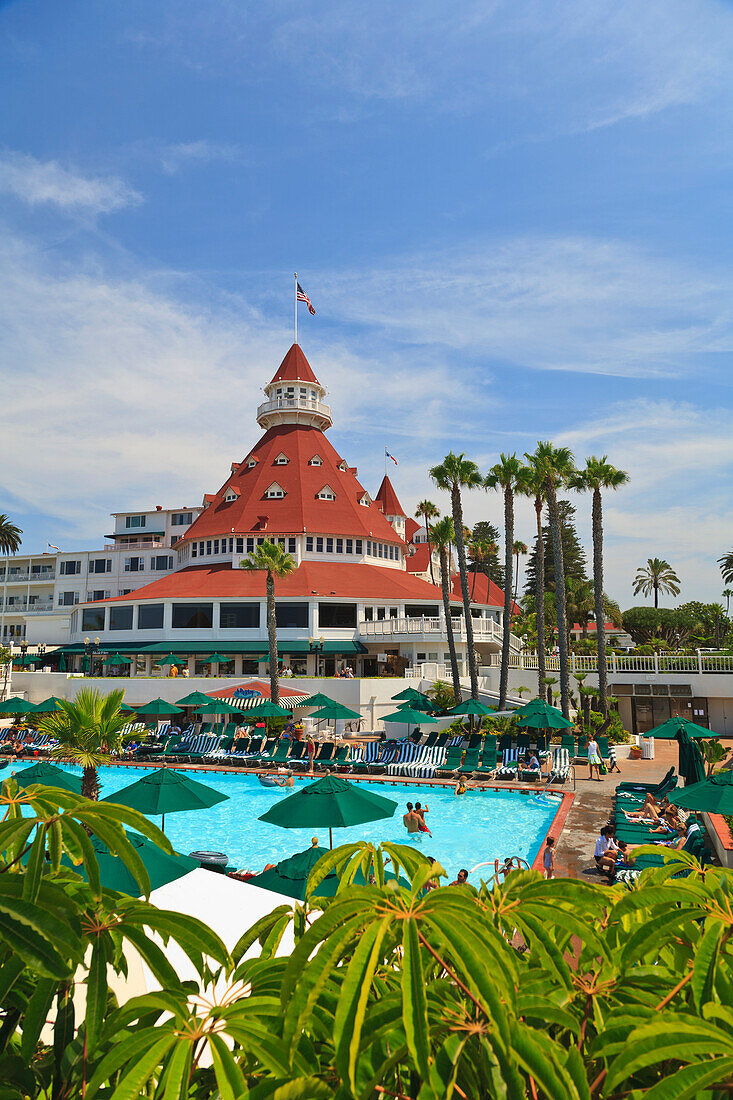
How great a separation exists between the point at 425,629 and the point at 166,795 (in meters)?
31.0

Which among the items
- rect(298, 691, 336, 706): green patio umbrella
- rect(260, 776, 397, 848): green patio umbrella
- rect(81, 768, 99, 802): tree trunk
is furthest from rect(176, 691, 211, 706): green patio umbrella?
rect(260, 776, 397, 848): green patio umbrella

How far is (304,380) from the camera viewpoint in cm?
6369

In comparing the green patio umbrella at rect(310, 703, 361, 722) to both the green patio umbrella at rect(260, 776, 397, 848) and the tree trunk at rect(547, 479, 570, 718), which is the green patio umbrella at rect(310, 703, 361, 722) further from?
the green patio umbrella at rect(260, 776, 397, 848)

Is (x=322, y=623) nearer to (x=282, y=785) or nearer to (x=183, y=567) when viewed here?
(x=183, y=567)

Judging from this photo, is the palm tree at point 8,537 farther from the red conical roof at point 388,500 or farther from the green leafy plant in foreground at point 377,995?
the green leafy plant in foreground at point 377,995

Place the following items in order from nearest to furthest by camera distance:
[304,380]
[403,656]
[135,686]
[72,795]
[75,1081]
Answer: [75,1081] → [72,795] → [135,686] → [403,656] → [304,380]

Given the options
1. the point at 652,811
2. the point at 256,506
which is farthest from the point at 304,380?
the point at 652,811

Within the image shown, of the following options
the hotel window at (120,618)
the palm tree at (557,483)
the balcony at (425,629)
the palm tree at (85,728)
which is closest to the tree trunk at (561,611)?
the palm tree at (557,483)

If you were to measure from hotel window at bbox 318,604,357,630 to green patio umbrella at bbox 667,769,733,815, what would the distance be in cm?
3529

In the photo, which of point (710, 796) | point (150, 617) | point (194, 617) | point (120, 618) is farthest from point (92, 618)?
point (710, 796)

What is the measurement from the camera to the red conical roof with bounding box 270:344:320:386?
63562 millimetres

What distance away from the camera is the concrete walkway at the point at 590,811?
1583 cm

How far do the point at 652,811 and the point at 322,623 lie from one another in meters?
30.9

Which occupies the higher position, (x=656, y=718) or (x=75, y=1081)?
(x=75, y=1081)
